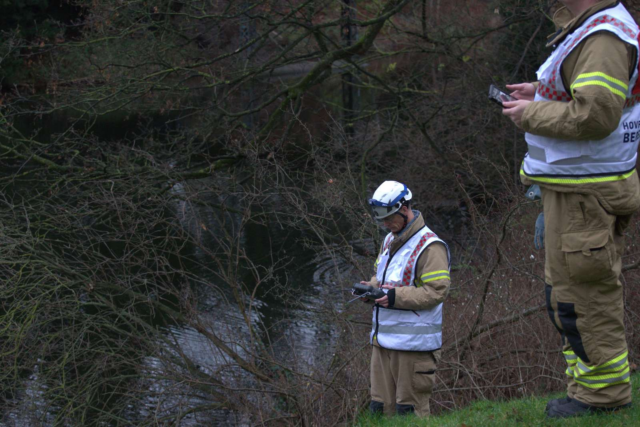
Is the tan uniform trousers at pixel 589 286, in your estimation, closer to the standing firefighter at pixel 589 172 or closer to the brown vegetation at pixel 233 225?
the standing firefighter at pixel 589 172

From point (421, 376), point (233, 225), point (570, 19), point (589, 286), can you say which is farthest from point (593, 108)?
point (233, 225)

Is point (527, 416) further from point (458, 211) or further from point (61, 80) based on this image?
point (458, 211)

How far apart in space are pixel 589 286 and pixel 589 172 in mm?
519

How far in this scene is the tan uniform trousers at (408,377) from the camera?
4.29 meters

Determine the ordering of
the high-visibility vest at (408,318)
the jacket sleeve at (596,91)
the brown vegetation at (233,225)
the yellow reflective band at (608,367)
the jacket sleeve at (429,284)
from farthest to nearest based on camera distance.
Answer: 1. the brown vegetation at (233,225)
2. the high-visibility vest at (408,318)
3. the jacket sleeve at (429,284)
4. the yellow reflective band at (608,367)
5. the jacket sleeve at (596,91)

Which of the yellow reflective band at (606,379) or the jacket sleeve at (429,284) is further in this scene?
the jacket sleeve at (429,284)

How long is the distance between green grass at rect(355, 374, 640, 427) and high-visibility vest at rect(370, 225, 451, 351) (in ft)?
1.51

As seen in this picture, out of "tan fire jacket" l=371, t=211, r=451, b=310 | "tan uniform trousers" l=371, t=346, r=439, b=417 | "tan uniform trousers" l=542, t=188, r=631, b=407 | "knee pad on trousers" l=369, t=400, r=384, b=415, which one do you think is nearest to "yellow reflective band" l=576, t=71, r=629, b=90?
"tan uniform trousers" l=542, t=188, r=631, b=407

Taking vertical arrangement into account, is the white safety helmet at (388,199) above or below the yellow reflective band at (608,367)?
above

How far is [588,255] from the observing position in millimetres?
2914

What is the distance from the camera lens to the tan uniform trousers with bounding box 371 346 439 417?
14.1ft

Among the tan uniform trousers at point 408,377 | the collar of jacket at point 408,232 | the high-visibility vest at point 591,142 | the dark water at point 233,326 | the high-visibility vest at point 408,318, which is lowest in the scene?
the dark water at point 233,326

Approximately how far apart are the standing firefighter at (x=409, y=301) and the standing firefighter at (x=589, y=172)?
3.62 ft

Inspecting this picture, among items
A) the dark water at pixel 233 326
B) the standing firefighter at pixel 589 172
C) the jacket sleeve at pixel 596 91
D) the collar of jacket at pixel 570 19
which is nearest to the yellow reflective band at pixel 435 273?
the standing firefighter at pixel 589 172
